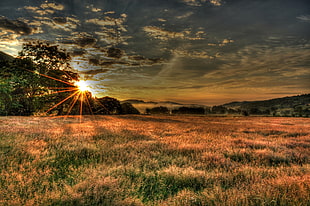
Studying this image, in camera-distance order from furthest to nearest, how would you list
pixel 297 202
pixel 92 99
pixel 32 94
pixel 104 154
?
pixel 92 99 → pixel 32 94 → pixel 104 154 → pixel 297 202

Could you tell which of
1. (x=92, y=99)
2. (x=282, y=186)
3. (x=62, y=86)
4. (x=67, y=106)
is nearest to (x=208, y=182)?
(x=282, y=186)

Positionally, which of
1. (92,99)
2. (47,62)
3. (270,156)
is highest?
(47,62)

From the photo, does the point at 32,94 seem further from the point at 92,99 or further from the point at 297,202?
the point at 297,202

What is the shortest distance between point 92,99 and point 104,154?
39.9m

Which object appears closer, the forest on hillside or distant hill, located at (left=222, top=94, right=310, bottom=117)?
the forest on hillside

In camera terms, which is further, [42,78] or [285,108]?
[285,108]

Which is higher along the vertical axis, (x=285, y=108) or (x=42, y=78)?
(x=42, y=78)

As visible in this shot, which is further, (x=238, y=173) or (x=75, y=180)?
(x=238, y=173)

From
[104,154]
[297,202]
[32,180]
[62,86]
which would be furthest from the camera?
[62,86]

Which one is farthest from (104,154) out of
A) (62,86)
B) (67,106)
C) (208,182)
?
(67,106)

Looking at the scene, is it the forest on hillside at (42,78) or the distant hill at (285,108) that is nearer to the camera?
the forest on hillside at (42,78)

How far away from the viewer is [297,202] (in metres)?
3.11

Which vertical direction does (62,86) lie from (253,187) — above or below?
above

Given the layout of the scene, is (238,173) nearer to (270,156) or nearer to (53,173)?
(270,156)
